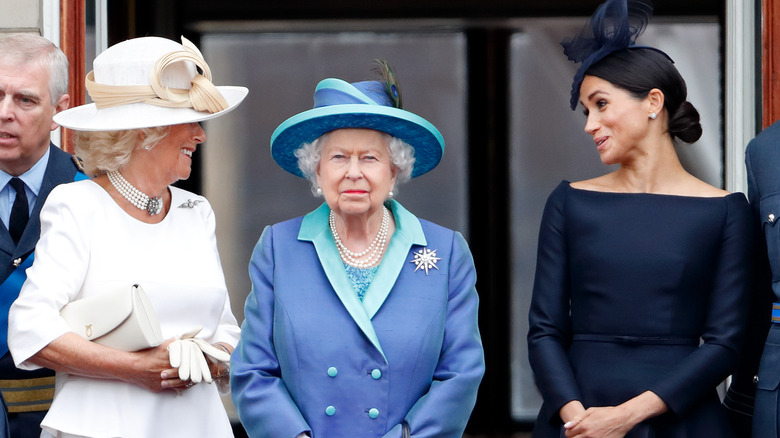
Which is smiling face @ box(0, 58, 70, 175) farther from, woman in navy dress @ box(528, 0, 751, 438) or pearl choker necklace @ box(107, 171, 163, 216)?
woman in navy dress @ box(528, 0, 751, 438)

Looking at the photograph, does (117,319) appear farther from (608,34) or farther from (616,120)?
(608,34)

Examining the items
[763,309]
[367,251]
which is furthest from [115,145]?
[763,309]

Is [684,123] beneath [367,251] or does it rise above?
above

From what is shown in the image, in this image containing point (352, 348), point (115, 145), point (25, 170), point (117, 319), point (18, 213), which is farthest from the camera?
point (25, 170)

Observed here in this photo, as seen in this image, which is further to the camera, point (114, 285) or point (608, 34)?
point (608, 34)

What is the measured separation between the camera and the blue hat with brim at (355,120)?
3121mm

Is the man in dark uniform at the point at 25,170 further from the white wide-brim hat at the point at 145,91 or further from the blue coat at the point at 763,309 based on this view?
the blue coat at the point at 763,309

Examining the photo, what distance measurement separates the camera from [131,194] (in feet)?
10.6

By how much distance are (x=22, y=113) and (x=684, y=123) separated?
6.81 feet

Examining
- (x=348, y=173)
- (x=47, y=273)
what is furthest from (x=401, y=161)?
(x=47, y=273)

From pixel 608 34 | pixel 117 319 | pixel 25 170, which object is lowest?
pixel 117 319

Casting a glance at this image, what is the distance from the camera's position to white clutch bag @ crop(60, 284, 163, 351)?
9.77 ft

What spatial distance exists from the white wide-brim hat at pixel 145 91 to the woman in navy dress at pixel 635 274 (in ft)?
3.84

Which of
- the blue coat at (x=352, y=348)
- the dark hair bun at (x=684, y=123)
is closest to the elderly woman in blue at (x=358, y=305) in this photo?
the blue coat at (x=352, y=348)
